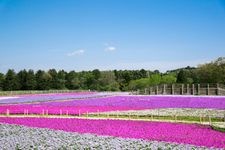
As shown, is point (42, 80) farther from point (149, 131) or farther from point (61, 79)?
point (149, 131)

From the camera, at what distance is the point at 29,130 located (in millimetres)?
22406

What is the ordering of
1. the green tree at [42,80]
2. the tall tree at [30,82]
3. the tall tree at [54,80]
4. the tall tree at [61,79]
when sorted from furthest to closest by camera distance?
the tall tree at [61,79], the tall tree at [54,80], the green tree at [42,80], the tall tree at [30,82]

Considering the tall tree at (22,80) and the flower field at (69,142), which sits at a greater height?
the tall tree at (22,80)

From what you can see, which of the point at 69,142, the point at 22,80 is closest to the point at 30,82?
the point at 22,80

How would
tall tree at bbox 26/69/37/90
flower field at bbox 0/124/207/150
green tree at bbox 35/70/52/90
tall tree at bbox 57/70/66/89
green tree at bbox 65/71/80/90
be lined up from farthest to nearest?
green tree at bbox 65/71/80/90, tall tree at bbox 57/70/66/89, green tree at bbox 35/70/52/90, tall tree at bbox 26/69/37/90, flower field at bbox 0/124/207/150

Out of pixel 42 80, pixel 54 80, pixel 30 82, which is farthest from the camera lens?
pixel 54 80

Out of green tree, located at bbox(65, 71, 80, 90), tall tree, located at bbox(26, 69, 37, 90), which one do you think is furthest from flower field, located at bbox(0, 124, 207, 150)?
green tree, located at bbox(65, 71, 80, 90)

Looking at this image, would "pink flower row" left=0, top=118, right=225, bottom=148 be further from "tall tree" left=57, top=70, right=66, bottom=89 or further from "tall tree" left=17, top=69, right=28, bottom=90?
"tall tree" left=17, top=69, right=28, bottom=90

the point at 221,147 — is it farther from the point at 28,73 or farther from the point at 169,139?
the point at 28,73

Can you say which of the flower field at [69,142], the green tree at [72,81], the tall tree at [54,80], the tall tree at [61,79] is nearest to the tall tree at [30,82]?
the tall tree at [54,80]

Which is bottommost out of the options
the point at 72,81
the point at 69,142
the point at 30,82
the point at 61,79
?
the point at 69,142

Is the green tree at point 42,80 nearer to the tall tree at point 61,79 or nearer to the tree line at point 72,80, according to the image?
the tree line at point 72,80

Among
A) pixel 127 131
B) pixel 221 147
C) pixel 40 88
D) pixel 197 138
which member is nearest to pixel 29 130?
pixel 127 131

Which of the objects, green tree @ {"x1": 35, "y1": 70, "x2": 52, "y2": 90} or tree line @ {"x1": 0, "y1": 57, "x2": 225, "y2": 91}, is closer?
tree line @ {"x1": 0, "y1": 57, "x2": 225, "y2": 91}
